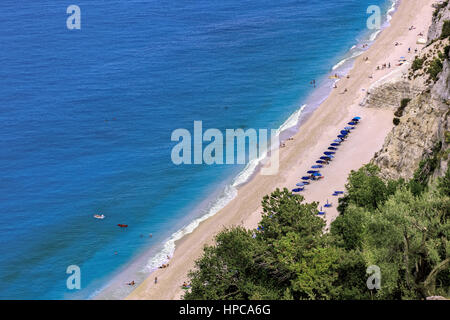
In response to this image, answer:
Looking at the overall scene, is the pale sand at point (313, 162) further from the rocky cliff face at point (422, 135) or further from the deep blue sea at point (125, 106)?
the rocky cliff face at point (422, 135)

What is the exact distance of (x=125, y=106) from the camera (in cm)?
10350

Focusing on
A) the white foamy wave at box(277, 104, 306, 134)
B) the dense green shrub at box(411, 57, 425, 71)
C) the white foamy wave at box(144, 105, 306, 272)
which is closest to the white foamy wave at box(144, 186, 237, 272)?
the white foamy wave at box(144, 105, 306, 272)

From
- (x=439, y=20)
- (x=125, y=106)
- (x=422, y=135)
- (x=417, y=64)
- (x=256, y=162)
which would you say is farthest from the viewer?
(x=125, y=106)

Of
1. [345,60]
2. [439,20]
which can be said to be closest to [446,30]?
[439,20]

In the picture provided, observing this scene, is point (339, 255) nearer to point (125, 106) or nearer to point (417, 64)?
point (417, 64)

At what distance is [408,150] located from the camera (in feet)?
173

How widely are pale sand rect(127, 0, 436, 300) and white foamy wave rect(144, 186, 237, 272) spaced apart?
2.50ft

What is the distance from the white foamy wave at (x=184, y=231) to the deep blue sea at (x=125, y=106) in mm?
298

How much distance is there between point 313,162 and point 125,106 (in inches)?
1704

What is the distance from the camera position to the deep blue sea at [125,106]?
67000 mm

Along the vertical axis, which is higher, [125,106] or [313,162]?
[125,106]

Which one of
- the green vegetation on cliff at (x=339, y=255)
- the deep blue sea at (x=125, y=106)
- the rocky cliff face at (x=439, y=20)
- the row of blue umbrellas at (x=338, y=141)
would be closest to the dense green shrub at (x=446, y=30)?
the rocky cliff face at (x=439, y=20)

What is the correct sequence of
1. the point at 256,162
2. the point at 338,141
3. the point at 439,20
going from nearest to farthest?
the point at 338,141, the point at 256,162, the point at 439,20

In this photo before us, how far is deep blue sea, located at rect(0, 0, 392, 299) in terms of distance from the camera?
67.0 meters
